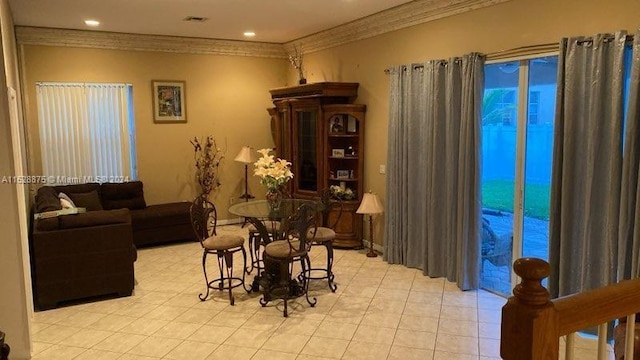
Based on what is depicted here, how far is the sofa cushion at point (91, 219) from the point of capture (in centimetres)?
441

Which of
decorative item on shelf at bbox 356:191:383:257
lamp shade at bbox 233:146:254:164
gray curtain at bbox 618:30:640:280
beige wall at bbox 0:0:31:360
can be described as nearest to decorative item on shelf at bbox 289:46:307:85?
lamp shade at bbox 233:146:254:164

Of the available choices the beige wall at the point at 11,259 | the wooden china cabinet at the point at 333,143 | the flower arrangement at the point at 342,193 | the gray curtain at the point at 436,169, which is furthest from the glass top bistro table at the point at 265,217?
the beige wall at the point at 11,259

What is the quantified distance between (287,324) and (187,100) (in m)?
4.62

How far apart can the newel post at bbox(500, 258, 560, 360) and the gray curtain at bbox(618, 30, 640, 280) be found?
2.42 meters

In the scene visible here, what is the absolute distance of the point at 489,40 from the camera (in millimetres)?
4402

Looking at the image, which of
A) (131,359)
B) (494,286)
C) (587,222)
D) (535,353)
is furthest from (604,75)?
(131,359)

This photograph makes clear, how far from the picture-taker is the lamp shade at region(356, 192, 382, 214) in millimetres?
5754

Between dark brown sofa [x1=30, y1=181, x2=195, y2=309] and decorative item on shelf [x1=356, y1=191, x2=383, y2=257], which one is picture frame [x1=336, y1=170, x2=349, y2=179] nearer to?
decorative item on shelf [x1=356, y1=191, x2=383, y2=257]

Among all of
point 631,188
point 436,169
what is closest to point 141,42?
point 436,169

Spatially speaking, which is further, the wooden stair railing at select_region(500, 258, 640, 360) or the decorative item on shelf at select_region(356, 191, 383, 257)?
the decorative item on shelf at select_region(356, 191, 383, 257)

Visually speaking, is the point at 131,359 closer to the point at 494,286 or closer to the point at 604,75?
the point at 494,286

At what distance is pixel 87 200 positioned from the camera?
6.38 metres

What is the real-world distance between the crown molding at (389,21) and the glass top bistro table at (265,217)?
2318 mm

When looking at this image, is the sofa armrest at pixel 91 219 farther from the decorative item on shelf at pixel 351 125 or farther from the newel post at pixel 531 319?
the newel post at pixel 531 319
